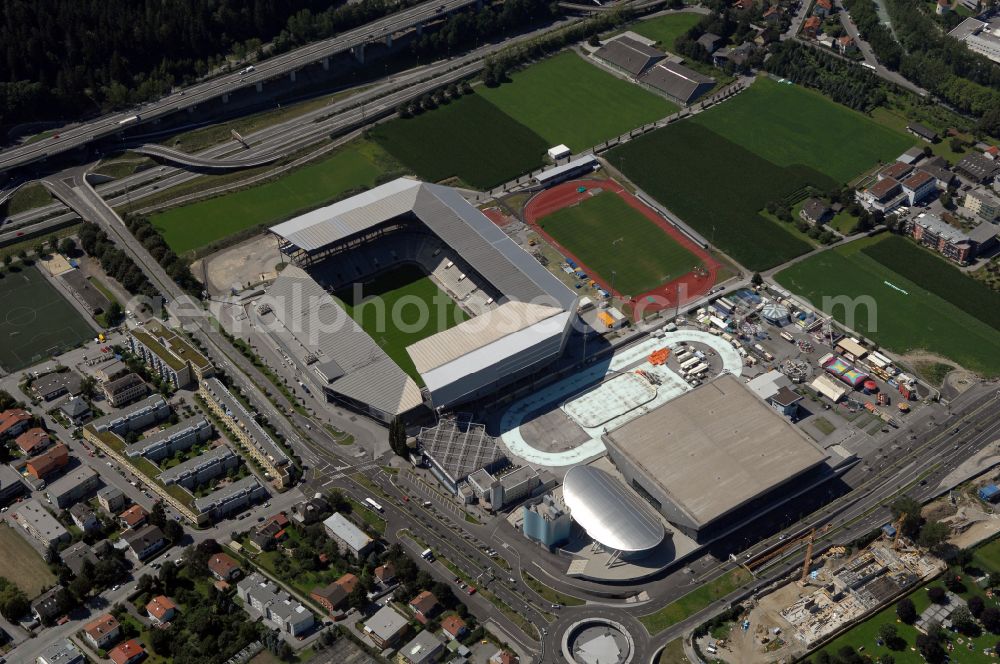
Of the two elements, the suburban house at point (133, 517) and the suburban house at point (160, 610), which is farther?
the suburban house at point (133, 517)

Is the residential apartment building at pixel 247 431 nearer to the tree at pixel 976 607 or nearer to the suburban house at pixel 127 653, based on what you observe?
the suburban house at pixel 127 653

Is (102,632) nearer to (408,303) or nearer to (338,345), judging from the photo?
(338,345)

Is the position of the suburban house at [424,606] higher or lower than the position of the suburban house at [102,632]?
higher

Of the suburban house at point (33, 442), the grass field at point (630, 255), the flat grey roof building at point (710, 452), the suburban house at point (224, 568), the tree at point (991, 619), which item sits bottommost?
the suburban house at point (33, 442)

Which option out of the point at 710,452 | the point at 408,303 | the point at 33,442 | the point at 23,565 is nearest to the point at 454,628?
the point at 710,452

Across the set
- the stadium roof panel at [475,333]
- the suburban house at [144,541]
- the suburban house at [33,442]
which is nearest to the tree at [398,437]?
the stadium roof panel at [475,333]

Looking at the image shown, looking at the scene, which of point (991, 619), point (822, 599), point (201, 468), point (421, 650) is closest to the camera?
point (421, 650)

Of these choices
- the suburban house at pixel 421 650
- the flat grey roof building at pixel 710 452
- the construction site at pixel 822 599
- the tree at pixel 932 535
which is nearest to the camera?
the suburban house at pixel 421 650

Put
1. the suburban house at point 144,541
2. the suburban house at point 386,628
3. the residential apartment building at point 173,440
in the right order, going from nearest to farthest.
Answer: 1. the suburban house at point 386,628
2. the suburban house at point 144,541
3. the residential apartment building at point 173,440
